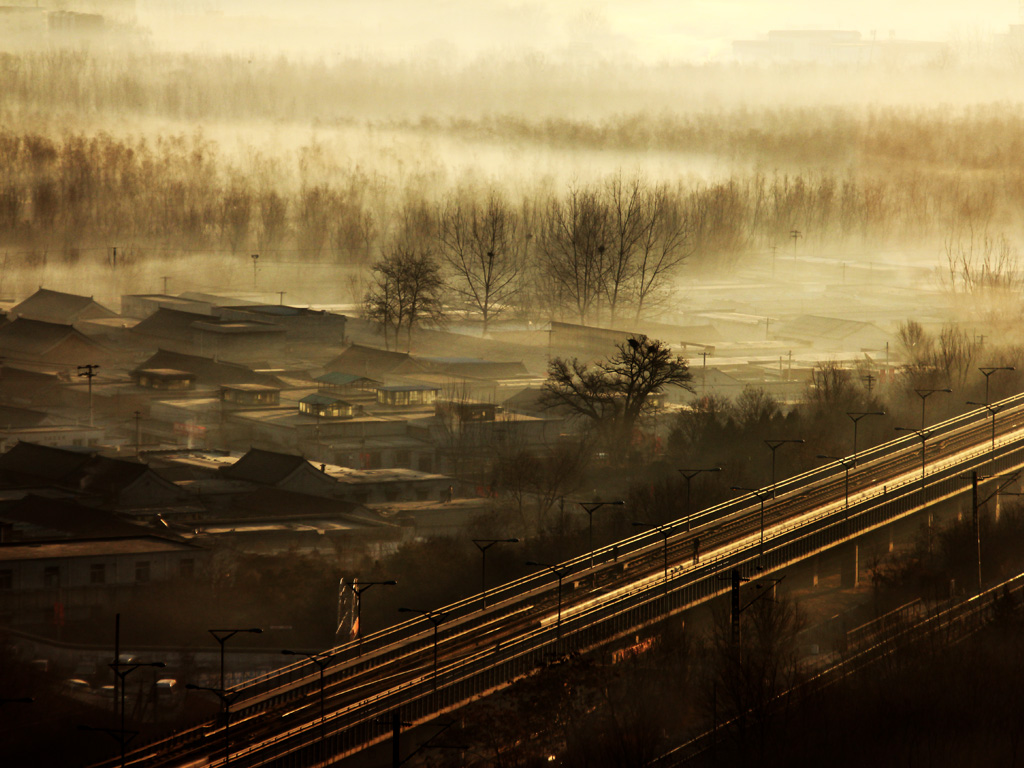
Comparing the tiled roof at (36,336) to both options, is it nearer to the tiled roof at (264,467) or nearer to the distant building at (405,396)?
the distant building at (405,396)

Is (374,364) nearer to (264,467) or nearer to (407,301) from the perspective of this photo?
(407,301)

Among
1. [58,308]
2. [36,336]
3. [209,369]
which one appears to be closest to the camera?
[209,369]

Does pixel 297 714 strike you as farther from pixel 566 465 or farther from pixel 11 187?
pixel 11 187

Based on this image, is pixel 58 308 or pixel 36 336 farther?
pixel 58 308

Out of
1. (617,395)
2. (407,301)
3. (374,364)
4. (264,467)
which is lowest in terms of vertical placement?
(264,467)

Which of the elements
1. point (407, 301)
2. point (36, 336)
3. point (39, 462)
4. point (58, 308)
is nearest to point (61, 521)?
point (39, 462)

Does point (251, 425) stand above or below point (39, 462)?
above

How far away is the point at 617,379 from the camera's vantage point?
149 ft

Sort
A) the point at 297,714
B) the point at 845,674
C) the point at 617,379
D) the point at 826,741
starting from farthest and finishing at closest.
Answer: the point at 617,379 → the point at 845,674 → the point at 826,741 → the point at 297,714

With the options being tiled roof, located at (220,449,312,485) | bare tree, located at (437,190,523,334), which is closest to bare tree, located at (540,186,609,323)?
bare tree, located at (437,190,523,334)

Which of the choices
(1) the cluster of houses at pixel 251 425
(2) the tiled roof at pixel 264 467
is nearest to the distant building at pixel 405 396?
(1) the cluster of houses at pixel 251 425

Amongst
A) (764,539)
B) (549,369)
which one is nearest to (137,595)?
(764,539)

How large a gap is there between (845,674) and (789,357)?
34.9 m

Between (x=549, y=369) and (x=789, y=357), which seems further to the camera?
(x=789, y=357)
